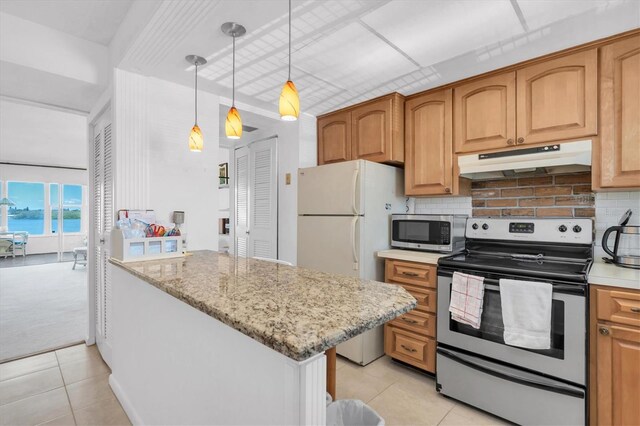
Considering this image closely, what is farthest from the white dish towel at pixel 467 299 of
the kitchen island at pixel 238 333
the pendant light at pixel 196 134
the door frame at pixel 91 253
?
the door frame at pixel 91 253

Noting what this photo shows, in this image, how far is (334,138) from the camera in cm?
326

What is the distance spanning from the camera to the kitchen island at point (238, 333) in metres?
0.73

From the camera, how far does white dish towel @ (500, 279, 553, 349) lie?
1.75 meters

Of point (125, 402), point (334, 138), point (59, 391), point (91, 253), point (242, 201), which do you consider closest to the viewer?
point (125, 402)

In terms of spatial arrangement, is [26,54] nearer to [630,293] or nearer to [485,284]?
[485,284]

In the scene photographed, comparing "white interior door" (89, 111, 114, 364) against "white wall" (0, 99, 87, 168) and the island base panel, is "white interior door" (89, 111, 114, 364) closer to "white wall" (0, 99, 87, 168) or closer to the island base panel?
the island base panel

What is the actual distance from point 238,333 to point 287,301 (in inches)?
7.1

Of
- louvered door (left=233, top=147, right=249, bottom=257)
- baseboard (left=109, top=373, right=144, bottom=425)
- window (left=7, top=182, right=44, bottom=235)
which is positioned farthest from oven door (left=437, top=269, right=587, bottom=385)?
window (left=7, top=182, right=44, bottom=235)

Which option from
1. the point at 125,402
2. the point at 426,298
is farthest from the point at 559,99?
the point at 125,402

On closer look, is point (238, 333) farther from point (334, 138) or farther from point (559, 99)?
point (334, 138)

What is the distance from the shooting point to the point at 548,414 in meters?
1.76

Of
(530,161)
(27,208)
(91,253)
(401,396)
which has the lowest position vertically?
(401,396)

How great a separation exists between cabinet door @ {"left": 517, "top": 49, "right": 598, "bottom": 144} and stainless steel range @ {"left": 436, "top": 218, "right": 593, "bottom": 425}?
2.01ft

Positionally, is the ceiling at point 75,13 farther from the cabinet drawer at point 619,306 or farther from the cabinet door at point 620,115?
the cabinet drawer at point 619,306
